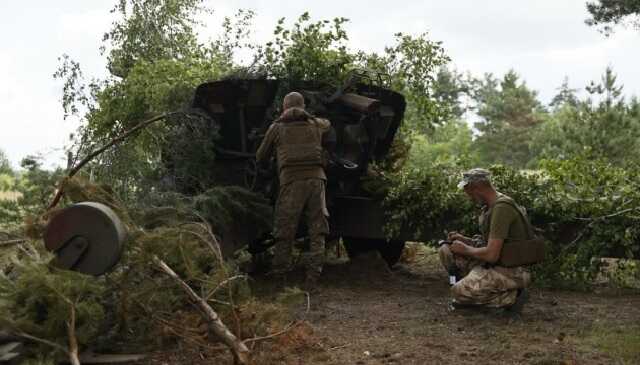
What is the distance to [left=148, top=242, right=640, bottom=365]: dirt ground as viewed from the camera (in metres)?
5.29

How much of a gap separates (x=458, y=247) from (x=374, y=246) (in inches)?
150

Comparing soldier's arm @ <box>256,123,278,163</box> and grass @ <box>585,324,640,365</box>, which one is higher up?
soldier's arm @ <box>256,123,278,163</box>

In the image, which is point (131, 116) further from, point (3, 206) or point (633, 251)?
point (633, 251)

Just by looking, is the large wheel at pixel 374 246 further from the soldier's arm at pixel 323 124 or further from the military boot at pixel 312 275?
the soldier's arm at pixel 323 124

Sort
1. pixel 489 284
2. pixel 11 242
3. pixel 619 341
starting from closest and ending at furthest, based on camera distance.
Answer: pixel 11 242 → pixel 619 341 → pixel 489 284

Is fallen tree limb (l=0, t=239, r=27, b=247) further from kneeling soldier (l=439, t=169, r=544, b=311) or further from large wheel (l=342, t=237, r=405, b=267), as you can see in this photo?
large wheel (l=342, t=237, r=405, b=267)

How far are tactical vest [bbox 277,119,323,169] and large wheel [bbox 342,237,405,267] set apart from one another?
229 cm

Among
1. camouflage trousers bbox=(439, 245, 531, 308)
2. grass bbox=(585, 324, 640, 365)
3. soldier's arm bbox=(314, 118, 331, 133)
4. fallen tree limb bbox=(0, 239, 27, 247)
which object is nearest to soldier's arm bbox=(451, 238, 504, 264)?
camouflage trousers bbox=(439, 245, 531, 308)

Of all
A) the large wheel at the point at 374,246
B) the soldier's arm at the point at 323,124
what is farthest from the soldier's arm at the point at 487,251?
the large wheel at the point at 374,246

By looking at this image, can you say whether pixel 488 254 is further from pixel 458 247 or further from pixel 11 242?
pixel 11 242

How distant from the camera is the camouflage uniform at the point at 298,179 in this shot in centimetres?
809

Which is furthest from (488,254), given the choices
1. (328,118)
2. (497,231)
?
(328,118)

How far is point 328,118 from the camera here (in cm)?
874

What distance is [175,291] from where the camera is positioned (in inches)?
209
